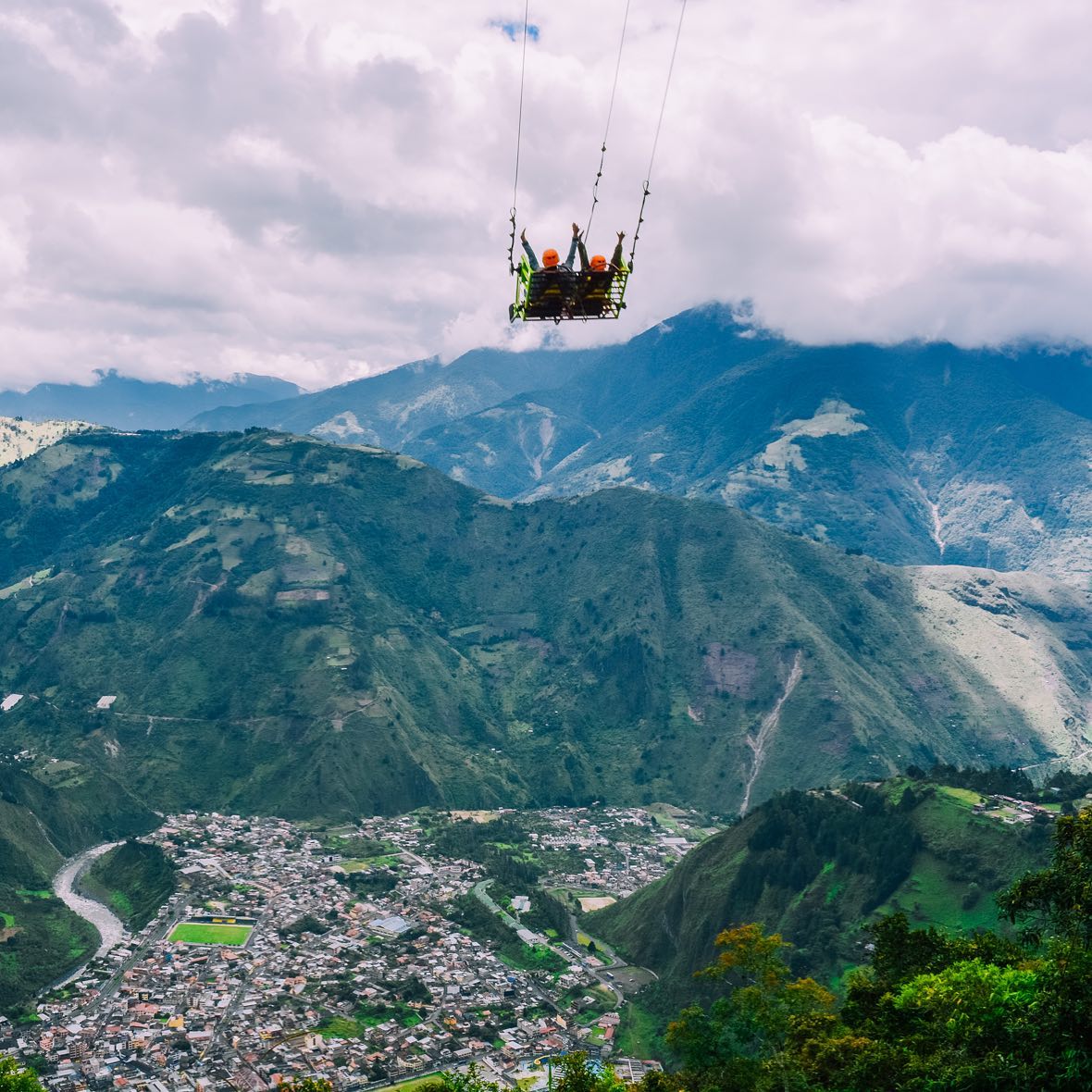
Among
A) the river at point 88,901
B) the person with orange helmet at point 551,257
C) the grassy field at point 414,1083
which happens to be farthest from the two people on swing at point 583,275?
the river at point 88,901

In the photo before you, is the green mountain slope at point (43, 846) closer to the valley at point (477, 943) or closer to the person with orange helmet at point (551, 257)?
the valley at point (477, 943)

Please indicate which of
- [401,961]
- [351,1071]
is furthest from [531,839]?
[351,1071]

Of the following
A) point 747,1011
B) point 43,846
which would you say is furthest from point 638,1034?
point 43,846

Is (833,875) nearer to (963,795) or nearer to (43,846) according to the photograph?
(963,795)

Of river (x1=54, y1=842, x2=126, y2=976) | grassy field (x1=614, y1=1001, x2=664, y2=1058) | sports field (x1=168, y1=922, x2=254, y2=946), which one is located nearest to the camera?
grassy field (x1=614, y1=1001, x2=664, y2=1058)

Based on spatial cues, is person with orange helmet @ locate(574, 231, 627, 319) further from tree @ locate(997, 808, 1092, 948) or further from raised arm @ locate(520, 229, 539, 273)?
tree @ locate(997, 808, 1092, 948)

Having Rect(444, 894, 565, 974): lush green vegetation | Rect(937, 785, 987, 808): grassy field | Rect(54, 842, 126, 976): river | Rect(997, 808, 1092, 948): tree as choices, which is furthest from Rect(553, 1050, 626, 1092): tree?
Rect(54, 842, 126, 976): river

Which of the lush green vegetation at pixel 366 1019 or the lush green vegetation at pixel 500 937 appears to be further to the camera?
the lush green vegetation at pixel 500 937
